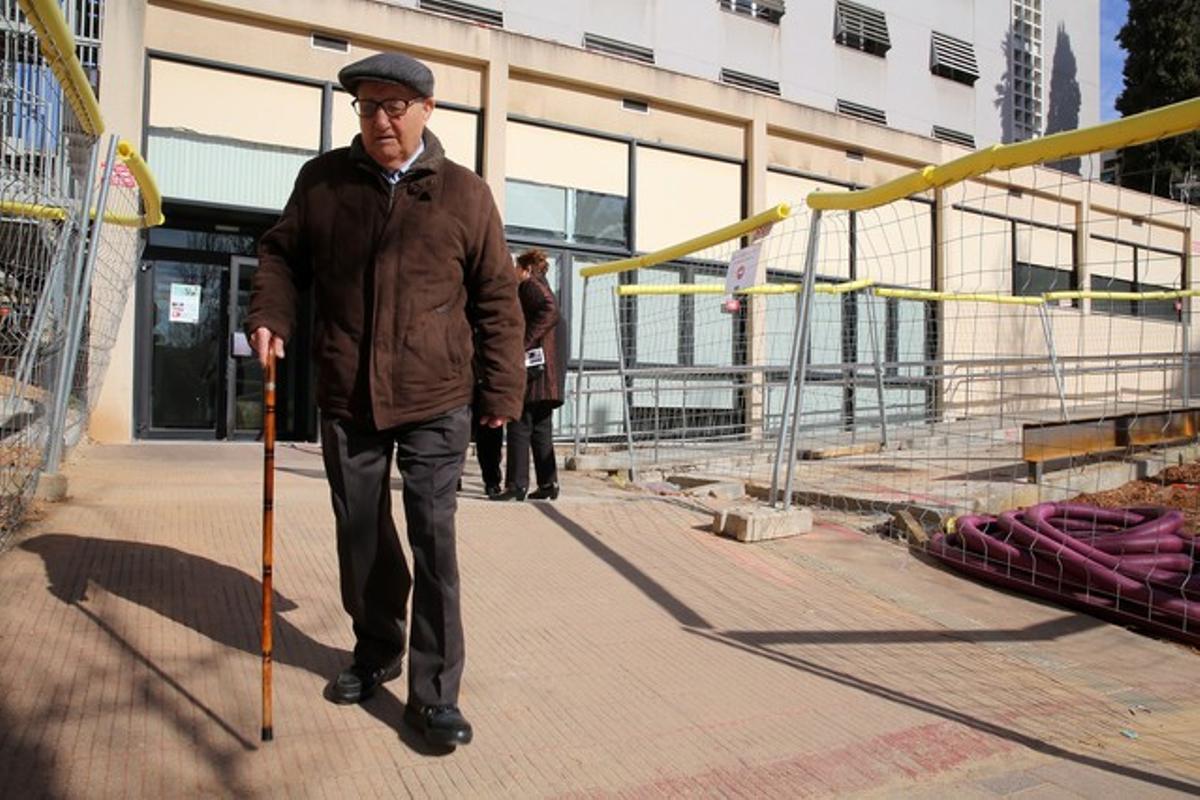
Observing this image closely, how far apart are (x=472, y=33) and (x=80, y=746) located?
992 cm

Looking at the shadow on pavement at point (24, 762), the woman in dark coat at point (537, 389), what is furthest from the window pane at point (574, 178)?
the shadow on pavement at point (24, 762)

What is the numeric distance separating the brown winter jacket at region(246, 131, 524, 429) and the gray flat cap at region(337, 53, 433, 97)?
18 cm

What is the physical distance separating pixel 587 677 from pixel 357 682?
0.81 meters

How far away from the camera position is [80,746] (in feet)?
7.62

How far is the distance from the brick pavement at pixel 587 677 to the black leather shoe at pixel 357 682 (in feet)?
0.13

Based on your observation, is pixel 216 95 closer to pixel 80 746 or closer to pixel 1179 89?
pixel 80 746

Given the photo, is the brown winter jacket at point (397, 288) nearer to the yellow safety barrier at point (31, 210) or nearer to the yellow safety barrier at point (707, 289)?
the yellow safety barrier at point (31, 210)

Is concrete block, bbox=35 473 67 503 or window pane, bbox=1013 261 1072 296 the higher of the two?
window pane, bbox=1013 261 1072 296

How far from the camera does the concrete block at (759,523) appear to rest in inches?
198

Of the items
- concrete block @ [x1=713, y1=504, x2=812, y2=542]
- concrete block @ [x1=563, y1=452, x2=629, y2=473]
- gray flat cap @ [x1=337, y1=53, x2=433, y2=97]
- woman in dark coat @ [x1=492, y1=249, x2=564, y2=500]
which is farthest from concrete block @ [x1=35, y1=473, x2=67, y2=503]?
concrete block @ [x1=563, y1=452, x2=629, y2=473]

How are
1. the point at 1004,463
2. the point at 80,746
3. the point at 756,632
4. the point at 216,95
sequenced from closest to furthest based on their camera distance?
the point at 80,746 < the point at 756,632 < the point at 1004,463 < the point at 216,95

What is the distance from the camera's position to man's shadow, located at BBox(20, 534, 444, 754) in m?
2.90

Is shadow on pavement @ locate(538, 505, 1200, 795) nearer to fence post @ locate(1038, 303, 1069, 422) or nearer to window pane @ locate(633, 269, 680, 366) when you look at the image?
window pane @ locate(633, 269, 680, 366)

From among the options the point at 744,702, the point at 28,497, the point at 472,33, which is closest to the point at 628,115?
the point at 472,33
